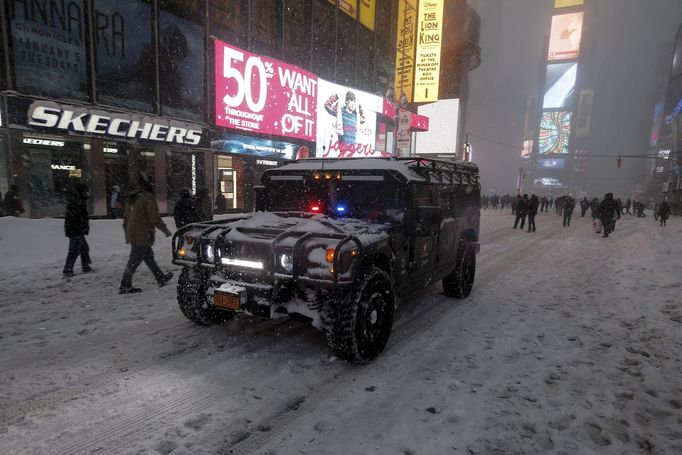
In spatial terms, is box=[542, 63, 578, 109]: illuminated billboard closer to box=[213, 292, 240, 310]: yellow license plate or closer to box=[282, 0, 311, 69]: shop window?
box=[282, 0, 311, 69]: shop window

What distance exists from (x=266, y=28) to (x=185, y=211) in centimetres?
1497

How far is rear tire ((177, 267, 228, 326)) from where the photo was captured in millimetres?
4328

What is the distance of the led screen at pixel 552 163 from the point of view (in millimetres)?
138750

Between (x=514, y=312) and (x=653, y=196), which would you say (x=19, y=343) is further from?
(x=653, y=196)

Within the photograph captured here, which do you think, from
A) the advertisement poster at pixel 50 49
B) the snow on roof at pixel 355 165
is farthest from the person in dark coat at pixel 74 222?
the advertisement poster at pixel 50 49

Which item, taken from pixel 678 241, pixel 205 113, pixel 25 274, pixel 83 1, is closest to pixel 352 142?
pixel 205 113

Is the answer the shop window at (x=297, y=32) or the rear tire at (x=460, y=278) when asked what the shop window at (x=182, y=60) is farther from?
the rear tire at (x=460, y=278)

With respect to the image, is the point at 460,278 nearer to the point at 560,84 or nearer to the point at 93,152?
the point at 93,152

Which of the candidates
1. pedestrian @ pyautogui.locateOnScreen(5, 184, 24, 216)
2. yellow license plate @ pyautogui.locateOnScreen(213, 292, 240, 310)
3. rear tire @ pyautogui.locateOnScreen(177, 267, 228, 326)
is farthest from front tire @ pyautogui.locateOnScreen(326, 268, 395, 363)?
pedestrian @ pyautogui.locateOnScreen(5, 184, 24, 216)

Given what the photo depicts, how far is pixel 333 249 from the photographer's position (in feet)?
11.0

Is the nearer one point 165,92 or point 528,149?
point 165,92

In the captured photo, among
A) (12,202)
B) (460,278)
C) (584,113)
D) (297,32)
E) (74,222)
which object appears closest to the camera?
(460,278)

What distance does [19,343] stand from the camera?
4.02 metres

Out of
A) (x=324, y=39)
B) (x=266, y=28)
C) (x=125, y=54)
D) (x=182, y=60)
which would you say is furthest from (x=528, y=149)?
(x=125, y=54)
